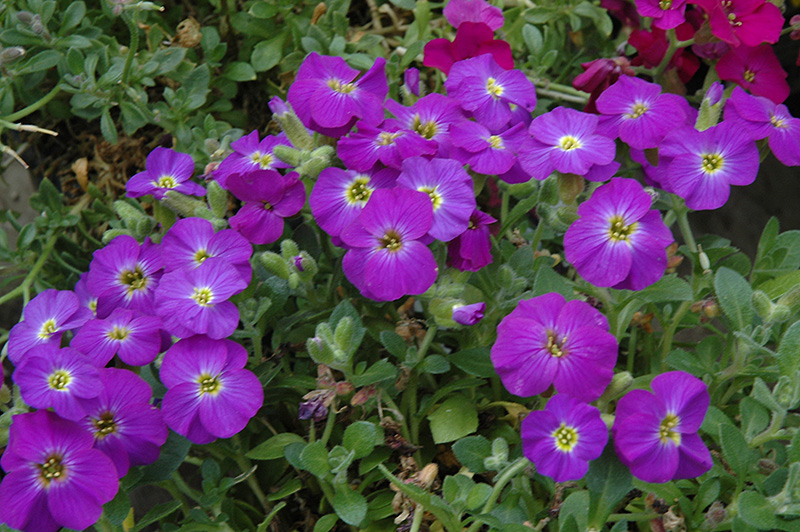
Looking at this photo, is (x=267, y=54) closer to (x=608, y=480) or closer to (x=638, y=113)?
(x=638, y=113)

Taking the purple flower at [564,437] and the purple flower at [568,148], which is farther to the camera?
the purple flower at [568,148]

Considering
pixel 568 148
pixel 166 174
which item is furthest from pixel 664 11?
pixel 166 174

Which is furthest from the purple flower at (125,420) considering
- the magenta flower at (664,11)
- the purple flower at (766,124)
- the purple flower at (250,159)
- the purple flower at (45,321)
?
the magenta flower at (664,11)

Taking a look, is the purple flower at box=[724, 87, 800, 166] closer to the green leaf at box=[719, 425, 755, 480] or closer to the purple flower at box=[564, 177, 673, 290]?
the purple flower at box=[564, 177, 673, 290]

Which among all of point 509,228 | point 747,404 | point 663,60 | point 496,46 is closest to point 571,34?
point 663,60

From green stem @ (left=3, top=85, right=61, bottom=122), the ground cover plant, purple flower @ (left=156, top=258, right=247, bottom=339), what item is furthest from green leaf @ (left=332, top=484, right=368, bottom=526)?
green stem @ (left=3, top=85, right=61, bottom=122)

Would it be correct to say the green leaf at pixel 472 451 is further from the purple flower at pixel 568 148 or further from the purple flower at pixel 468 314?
the purple flower at pixel 568 148

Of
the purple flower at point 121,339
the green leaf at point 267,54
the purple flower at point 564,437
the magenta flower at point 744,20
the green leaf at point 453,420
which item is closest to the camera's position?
the purple flower at point 564,437
